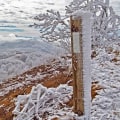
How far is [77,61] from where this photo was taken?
4.92 m

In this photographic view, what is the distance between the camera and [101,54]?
33.3 ft

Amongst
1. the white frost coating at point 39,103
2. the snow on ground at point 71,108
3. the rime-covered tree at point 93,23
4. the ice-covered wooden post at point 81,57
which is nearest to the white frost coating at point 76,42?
the ice-covered wooden post at point 81,57

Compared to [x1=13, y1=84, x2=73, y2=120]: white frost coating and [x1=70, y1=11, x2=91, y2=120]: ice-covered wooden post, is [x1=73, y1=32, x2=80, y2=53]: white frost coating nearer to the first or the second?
[x1=70, y1=11, x2=91, y2=120]: ice-covered wooden post

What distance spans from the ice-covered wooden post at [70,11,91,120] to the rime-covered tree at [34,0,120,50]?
15.7ft

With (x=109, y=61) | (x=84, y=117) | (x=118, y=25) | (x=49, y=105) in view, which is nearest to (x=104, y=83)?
(x=49, y=105)

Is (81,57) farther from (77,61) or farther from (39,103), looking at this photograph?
(39,103)

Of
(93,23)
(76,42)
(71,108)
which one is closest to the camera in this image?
(76,42)

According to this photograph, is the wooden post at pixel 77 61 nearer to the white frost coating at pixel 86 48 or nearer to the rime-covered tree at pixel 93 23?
the white frost coating at pixel 86 48

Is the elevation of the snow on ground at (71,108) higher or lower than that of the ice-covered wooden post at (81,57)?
lower

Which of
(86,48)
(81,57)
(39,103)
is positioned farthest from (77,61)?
(39,103)

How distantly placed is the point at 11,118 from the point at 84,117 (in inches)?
63.6

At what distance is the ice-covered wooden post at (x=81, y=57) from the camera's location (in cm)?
483

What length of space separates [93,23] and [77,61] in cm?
561

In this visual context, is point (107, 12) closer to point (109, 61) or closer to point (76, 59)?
point (109, 61)
